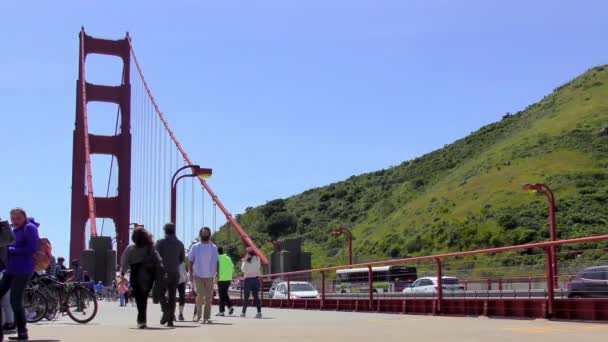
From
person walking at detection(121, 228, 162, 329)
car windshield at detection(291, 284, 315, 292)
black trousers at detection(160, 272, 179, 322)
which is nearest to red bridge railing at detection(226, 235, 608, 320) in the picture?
car windshield at detection(291, 284, 315, 292)

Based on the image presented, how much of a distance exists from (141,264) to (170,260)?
39.3 inches

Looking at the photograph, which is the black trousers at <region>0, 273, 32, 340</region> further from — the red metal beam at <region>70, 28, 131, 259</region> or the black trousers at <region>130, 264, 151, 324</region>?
the red metal beam at <region>70, 28, 131, 259</region>

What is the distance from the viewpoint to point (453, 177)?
351 feet

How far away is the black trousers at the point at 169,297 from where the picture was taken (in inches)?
548

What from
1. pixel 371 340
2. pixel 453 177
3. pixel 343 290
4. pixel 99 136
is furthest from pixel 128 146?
pixel 453 177

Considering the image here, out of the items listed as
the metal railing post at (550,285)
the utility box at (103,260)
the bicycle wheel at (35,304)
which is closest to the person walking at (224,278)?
the bicycle wheel at (35,304)

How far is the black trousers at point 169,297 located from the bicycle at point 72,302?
1533 millimetres

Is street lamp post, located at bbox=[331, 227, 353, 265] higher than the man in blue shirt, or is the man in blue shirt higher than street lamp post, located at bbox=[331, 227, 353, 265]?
street lamp post, located at bbox=[331, 227, 353, 265]

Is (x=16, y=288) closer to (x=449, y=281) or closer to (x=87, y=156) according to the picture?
(x=449, y=281)

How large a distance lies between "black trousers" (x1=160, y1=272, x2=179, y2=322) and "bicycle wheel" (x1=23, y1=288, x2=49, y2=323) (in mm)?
2010

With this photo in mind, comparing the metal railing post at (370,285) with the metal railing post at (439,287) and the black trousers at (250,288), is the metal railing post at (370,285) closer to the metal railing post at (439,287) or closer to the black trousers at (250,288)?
the black trousers at (250,288)

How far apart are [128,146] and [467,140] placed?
81.3m

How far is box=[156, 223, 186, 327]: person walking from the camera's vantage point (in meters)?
14.0

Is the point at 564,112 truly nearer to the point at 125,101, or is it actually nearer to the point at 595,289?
the point at 125,101
